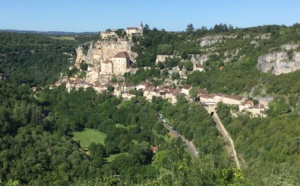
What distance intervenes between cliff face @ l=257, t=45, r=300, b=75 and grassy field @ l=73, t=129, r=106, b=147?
21781mm

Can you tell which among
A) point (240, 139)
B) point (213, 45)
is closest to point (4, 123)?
point (240, 139)

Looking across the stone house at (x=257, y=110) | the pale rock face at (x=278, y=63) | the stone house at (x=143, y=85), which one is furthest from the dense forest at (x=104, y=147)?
the pale rock face at (x=278, y=63)

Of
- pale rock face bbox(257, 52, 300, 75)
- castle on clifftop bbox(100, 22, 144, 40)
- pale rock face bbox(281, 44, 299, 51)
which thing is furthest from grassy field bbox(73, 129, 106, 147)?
castle on clifftop bbox(100, 22, 144, 40)

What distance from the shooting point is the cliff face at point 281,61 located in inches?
1984

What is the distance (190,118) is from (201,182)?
28.4m

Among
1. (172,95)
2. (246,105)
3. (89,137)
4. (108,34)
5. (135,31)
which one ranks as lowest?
(89,137)

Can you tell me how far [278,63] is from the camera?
51281 millimetres

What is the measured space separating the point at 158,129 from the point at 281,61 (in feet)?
59.1

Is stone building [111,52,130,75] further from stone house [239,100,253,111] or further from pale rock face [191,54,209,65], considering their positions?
stone house [239,100,253,111]

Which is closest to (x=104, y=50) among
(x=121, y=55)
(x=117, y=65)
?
(x=121, y=55)

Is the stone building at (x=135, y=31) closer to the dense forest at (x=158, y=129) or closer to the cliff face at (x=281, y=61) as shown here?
the dense forest at (x=158, y=129)

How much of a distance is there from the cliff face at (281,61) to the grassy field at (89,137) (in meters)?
21.8

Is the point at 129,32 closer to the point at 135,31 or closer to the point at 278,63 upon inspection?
the point at 135,31

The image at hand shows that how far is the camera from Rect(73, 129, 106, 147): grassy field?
44.6 meters
